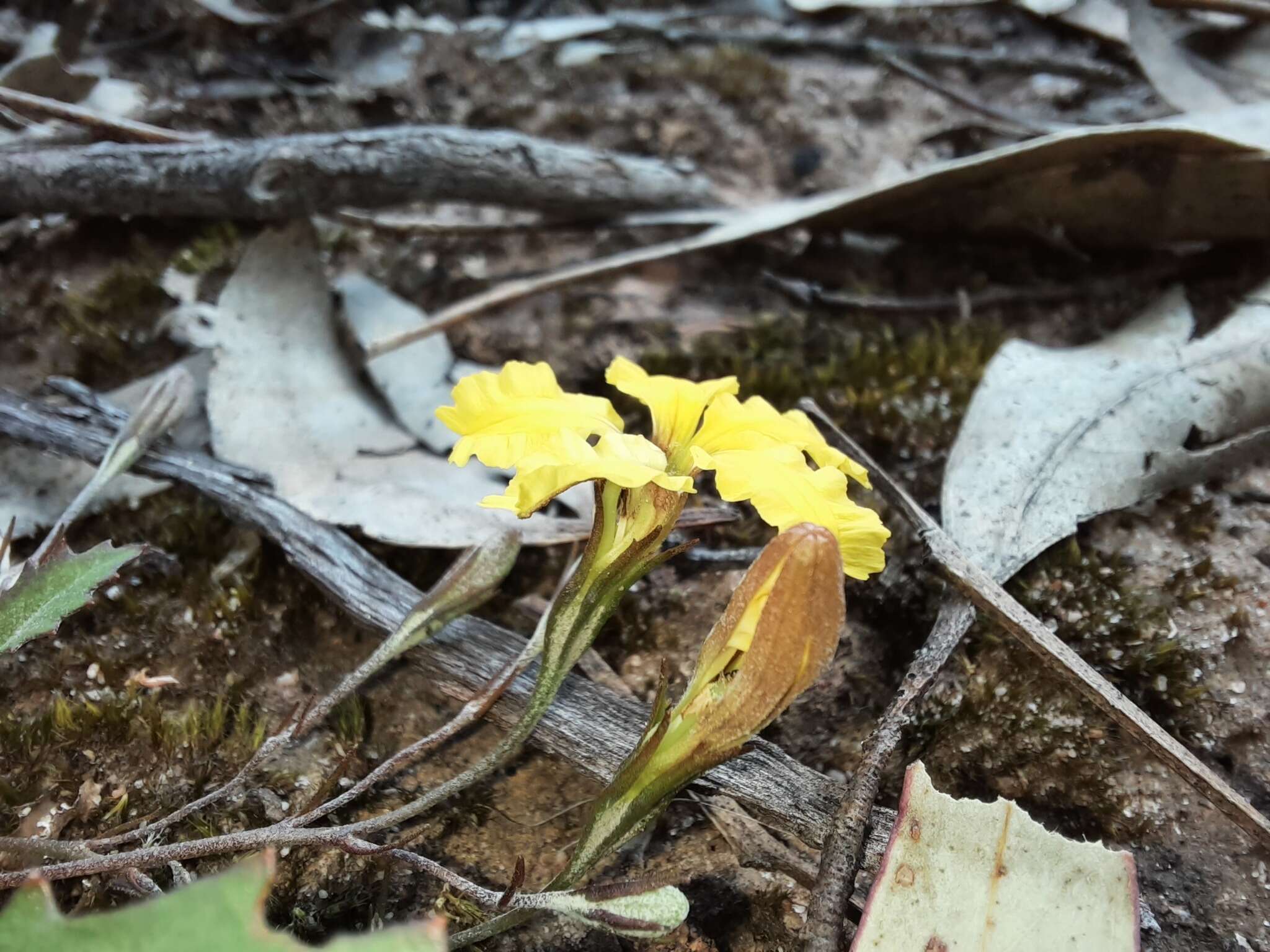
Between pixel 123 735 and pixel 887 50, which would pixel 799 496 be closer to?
pixel 123 735

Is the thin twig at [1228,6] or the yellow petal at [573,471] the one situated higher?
the thin twig at [1228,6]

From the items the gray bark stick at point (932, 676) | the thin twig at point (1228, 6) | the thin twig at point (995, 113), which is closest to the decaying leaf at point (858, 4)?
the thin twig at point (995, 113)

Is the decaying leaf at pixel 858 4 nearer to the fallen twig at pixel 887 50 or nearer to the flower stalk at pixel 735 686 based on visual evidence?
the fallen twig at pixel 887 50

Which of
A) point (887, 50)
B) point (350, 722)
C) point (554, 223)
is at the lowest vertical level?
point (350, 722)

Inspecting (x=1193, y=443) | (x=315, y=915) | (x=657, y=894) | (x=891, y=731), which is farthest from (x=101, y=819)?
(x=1193, y=443)

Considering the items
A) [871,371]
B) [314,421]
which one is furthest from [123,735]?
[871,371]
